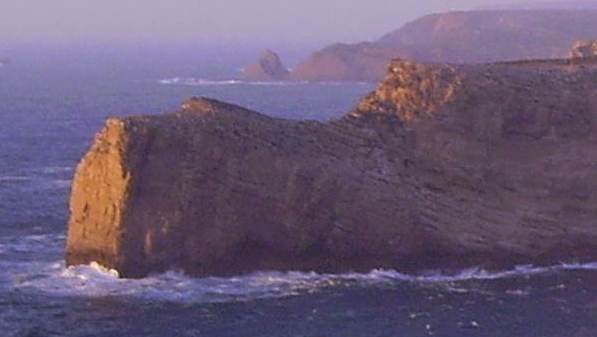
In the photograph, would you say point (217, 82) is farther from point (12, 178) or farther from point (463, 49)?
point (12, 178)

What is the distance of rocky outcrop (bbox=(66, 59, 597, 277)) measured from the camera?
46.4 meters

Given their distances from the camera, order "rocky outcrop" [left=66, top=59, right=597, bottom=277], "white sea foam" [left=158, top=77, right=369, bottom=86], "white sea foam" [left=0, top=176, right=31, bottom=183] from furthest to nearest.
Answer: "white sea foam" [left=158, top=77, right=369, bottom=86], "white sea foam" [left=0, top=176, right=31, bottom=183], "rocky outcrop" [left=66, top=59, right=597, bottom=277]

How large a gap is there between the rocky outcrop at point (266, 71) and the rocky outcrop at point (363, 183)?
10645 centimetres

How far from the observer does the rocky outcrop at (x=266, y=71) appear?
517 feet

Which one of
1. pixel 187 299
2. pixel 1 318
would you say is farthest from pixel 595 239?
pixel 1 318

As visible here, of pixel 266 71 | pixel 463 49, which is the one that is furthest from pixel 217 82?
pixel 463 49

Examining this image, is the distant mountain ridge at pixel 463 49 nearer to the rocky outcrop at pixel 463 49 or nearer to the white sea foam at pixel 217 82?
the rocky outcrop at pixel 463 49

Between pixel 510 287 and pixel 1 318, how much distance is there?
15.3 metres

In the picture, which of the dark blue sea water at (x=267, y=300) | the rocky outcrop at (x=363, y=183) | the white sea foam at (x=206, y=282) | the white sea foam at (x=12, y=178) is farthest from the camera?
the white sea foam at (x=12, y=178)

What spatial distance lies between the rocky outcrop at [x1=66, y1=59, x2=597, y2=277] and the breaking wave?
0.48m

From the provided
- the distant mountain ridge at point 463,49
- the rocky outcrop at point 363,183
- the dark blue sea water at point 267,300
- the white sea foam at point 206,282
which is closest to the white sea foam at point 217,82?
the distant mountain ridge at point 463,49

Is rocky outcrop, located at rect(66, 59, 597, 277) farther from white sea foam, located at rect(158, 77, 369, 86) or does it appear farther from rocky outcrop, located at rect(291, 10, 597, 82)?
rocky outcrop, located at rect(291, 10, 597, 82)

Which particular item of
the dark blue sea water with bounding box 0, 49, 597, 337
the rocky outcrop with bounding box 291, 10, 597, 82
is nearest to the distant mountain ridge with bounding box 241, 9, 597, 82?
the rocky outcrop with bounding box 291, 10, 597, 82

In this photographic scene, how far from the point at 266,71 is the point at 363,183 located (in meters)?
111
